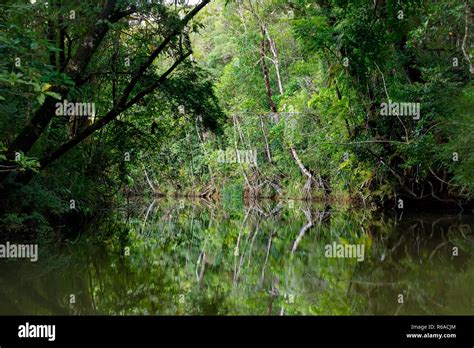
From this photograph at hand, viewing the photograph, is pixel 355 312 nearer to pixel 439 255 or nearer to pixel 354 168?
pixel 439 255

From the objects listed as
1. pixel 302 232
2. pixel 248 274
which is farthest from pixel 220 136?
pixel 248 274

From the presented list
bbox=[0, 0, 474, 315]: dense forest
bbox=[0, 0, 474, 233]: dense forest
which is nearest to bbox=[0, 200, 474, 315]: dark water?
bbox=[0, 0, 474, 315]: dense forest

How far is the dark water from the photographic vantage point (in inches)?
196

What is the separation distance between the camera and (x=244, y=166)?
95.9 ft

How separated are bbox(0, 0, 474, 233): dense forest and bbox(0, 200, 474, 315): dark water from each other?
1.45 m

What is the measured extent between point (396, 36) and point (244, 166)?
67.5 feet

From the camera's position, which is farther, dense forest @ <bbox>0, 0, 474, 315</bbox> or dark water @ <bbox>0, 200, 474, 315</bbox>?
dense forest @ <bbox>0, 0, 474, 315</bbox>

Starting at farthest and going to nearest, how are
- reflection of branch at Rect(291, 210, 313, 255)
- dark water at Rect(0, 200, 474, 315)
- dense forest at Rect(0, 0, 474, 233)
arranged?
reflection of branch at Rect(291, 210, 313, 255) → dense forest at Rect(0, 0, 474, 233) → dark water at Rect(0, 200, 474, 315)

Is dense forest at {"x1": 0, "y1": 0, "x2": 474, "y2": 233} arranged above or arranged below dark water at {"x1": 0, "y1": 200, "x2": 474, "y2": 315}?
above

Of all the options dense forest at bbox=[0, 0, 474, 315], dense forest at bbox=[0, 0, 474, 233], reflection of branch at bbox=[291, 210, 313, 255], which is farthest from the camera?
reflection of branch at bbox=[291, 210, 313, 255]

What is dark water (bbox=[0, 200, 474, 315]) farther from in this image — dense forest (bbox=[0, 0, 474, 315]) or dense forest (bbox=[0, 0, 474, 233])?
dense forest (bbox=[0, 0, 474, 233])

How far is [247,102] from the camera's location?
2844 cm

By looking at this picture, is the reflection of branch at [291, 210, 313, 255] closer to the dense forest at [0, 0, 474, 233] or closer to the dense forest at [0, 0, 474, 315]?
the dense forest at [0, 0, 474, 315]

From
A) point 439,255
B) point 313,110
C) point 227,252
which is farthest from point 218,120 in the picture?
point 313,110
